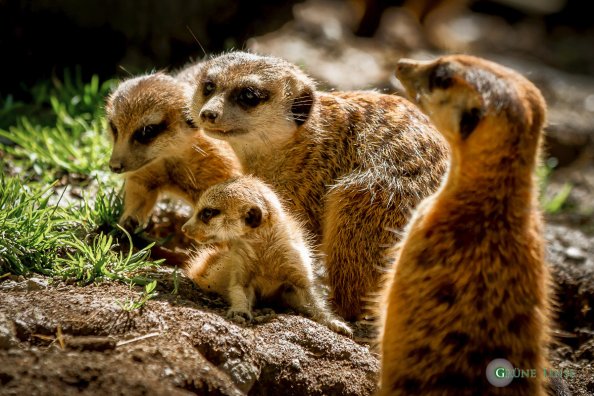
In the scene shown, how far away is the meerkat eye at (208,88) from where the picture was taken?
4375 millimetres

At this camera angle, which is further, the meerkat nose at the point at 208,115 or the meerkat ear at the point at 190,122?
the meerkat ear at the point at 190,122

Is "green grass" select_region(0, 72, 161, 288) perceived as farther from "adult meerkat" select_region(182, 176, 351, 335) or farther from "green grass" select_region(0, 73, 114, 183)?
"adult meerkat" select_region(182, 176, 351, 335)

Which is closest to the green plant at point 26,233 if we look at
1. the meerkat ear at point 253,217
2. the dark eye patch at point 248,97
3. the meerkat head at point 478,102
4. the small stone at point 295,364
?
the meerkat ear at point 253,217

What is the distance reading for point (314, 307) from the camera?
3.82 metres

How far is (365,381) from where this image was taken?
138 inches

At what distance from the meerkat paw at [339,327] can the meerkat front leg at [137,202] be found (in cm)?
146

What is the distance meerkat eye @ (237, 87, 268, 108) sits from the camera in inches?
169

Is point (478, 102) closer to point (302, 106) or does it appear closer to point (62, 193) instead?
point (302, 106)

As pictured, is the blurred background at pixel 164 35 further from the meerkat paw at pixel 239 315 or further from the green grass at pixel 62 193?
the meerkat paw at pixel 239 315

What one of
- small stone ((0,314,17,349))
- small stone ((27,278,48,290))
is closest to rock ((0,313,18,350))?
small stone ((0,314,17,349))

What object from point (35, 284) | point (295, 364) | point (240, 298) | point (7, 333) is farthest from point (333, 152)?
point (7, 333)

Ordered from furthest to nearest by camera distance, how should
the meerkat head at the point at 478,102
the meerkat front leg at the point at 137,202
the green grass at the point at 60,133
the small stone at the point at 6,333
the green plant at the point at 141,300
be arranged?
1. the green grass at the point at 60,133
2. the meerkat front leg at the point at 137,202
3. the green plant at the point at 141,300
4. the small stone at the point at 6,333
5. the meerkat head at the point at 478,102

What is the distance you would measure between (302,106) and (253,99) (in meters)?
0.32

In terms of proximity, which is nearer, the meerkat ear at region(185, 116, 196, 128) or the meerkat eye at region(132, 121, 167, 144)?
the meerkat eye at region(132, 121, 167, 144)
